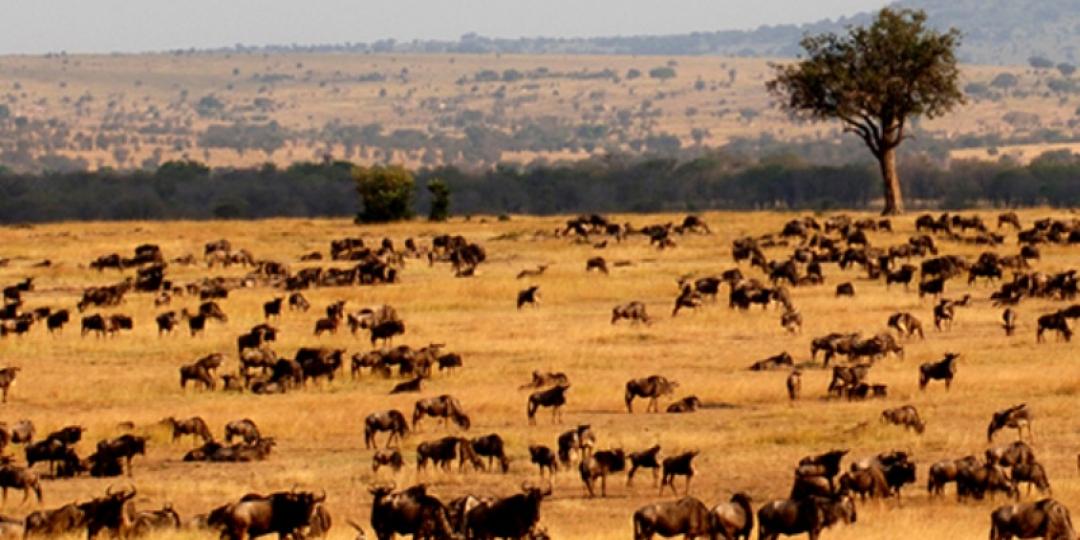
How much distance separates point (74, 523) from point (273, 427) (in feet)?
32.3

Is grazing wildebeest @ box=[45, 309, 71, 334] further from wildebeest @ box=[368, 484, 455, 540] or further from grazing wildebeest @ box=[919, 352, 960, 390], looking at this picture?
wildebeest @ box=[368, 484, 455, 540]

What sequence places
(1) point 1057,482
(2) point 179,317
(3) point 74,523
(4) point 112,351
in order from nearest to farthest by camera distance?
(3) point 74,523
(1) point 1057,482
(4) point 112,351
(2) point 179,317

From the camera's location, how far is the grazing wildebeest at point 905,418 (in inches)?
1293

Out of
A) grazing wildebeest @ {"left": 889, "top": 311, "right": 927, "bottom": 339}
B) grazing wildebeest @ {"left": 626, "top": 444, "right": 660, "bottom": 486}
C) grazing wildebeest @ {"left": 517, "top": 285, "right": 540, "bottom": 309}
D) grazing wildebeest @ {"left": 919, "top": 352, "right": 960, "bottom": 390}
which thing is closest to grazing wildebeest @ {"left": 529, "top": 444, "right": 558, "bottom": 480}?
grazing wildebeest @ {"left": 626, "top": 444, "right": 660, "bottom": 486}

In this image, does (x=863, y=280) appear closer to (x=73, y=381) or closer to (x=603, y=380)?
(x=603, y=380)

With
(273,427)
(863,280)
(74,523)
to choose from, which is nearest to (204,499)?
(74,523)

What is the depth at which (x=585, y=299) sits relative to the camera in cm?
5794

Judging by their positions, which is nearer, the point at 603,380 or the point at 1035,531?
the point at 1035,531

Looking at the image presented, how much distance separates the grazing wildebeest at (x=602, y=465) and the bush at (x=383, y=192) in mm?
65449

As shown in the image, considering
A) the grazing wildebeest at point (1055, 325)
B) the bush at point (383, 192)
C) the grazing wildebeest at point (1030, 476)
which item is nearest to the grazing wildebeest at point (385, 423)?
the grazing wildebeest at point (1030, 476)

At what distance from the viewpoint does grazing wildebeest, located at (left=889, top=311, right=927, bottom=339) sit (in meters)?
46.4

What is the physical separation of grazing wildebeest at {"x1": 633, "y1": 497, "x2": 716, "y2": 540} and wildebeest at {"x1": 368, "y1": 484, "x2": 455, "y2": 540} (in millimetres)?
2225

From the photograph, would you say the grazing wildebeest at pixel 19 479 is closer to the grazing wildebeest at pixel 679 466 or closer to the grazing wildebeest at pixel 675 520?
the grazing wildebeest at pixel 679 466

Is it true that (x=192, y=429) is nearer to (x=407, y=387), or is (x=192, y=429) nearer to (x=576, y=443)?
(x=407, y=387)
